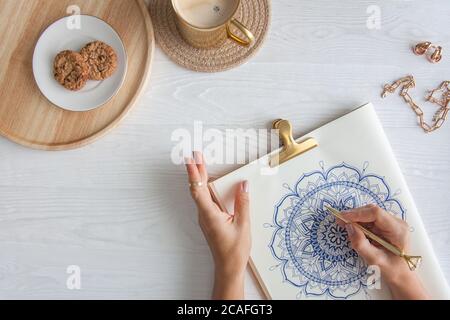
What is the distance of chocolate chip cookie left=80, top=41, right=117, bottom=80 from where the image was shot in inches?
28.4

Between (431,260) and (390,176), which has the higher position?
(390,176)

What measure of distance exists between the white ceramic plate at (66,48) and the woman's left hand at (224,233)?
17 cm

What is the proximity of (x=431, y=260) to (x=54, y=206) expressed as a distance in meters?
0.62

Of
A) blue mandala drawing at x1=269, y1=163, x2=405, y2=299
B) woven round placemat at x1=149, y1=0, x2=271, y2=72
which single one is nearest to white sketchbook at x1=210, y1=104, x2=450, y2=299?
blue mandala drawing at x1=269, y1=163, x2=405, y2=299

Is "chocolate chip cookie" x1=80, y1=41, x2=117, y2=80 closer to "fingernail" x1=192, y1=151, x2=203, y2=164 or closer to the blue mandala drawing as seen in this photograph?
"fingernail" x1=192, y1=151, x2=203, y2=164

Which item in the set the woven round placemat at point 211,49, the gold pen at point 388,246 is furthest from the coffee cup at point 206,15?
the gold pen at point 388,246

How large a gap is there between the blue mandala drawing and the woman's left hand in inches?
2.3

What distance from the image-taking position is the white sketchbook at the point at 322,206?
75 centimetres

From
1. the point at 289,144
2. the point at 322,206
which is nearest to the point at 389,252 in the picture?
the point at 322,206

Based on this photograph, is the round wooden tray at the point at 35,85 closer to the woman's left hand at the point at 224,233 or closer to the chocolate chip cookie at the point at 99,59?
the chocolate chip cookie at the point at 99,59

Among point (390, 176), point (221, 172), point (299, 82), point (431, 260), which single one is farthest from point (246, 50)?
point (431, 260)

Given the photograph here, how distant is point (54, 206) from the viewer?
76 cm

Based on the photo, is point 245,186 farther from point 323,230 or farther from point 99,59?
point 99,59
